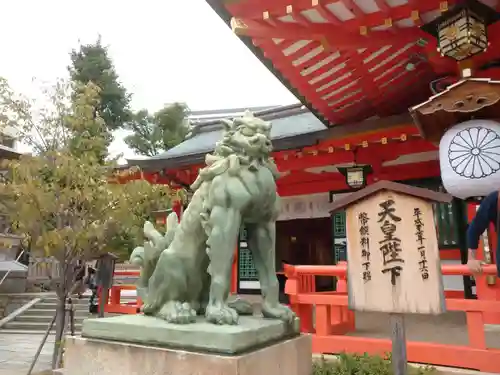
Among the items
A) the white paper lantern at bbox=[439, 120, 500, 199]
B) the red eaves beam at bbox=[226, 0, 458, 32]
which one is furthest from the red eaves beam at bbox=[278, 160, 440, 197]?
the white paper lantern at bbox=[439, 120, 500, 199]

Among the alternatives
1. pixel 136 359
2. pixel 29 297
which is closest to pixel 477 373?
pixel 136 359

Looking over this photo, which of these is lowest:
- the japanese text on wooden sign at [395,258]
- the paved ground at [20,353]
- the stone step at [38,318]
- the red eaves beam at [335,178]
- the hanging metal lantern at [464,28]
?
the paved ground at [20,353]

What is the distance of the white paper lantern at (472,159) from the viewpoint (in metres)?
3.07

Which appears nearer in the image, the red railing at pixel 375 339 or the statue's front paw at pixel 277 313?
the statue's front paw at pixel 277 313

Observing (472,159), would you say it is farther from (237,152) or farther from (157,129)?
(157,129)

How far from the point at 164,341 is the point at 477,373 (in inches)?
120

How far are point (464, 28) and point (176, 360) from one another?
4349 millimetres

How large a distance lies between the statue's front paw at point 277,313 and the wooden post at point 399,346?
0.63 meters

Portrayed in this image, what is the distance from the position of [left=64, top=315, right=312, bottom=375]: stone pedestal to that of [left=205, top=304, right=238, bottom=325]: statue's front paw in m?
0.04

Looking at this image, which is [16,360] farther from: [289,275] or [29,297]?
[29,297]

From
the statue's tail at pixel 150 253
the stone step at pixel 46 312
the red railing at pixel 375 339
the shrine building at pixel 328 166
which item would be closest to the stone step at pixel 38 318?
the stone step at pixel 46 312

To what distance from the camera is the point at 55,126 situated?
5.23 metres

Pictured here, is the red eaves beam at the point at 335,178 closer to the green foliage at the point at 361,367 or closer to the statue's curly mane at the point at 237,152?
→ the green foliage at the point at 361,367

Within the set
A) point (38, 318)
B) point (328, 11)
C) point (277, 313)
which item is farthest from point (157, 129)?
point (277, 313)
